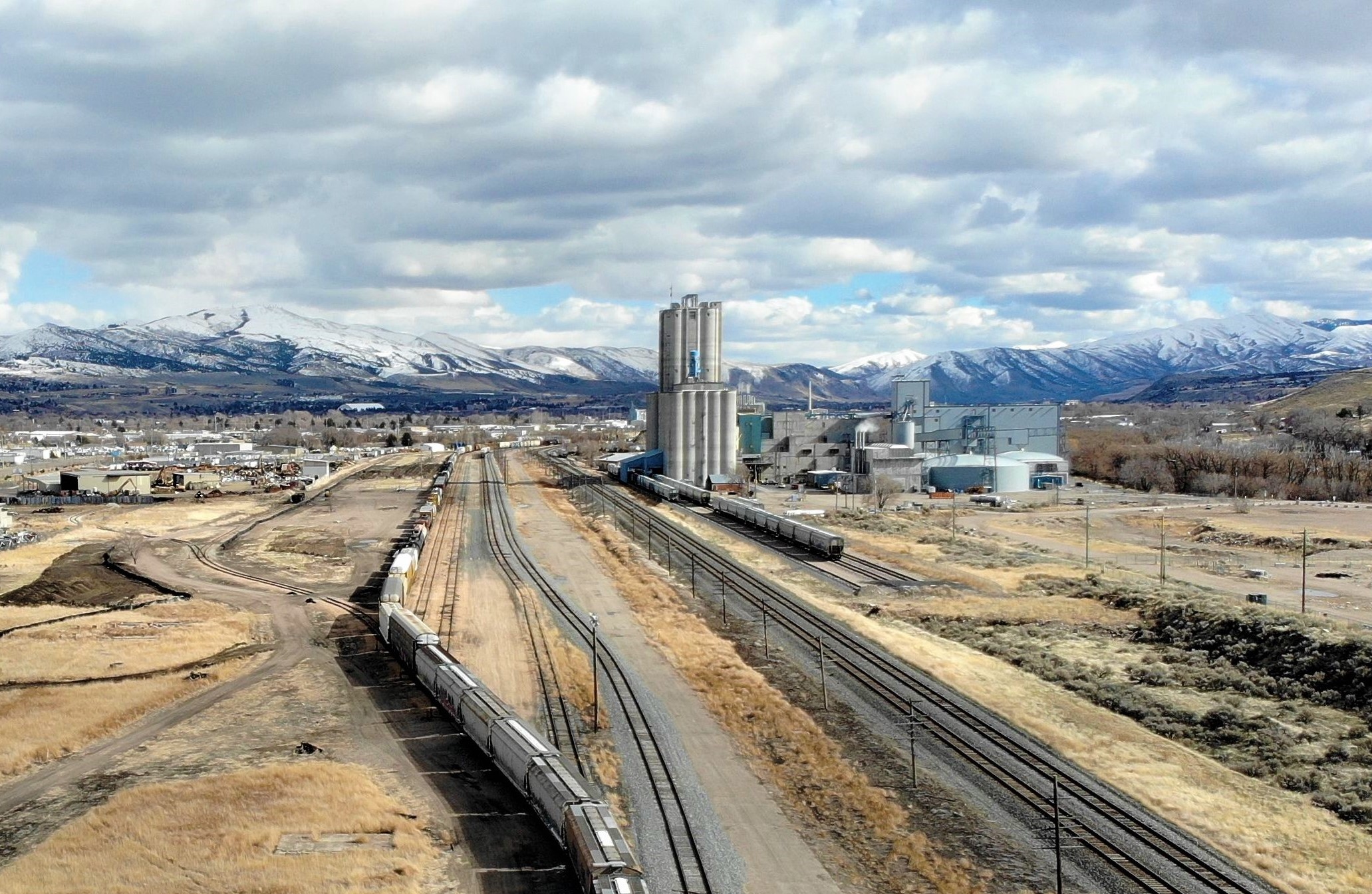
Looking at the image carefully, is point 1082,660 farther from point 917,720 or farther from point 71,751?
point 71,751

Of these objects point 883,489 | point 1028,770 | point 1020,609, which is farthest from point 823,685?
point 883,489

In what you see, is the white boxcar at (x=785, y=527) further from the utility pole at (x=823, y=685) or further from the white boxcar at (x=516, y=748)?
the white boxcar at (x=516, y=748)

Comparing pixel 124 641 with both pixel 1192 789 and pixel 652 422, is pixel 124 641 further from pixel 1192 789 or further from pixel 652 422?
pixel 652 422

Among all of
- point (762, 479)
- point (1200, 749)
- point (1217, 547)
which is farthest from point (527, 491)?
point (1200, 749)

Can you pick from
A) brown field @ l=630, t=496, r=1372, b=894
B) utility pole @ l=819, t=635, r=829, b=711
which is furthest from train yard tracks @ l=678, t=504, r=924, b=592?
utility pole @ l=819, t=635, r=829, b=711

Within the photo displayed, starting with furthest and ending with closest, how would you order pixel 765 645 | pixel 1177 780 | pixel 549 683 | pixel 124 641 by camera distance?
pixel 124 641
pixel 765 645
pixel 549 683
pixel 1177 780
